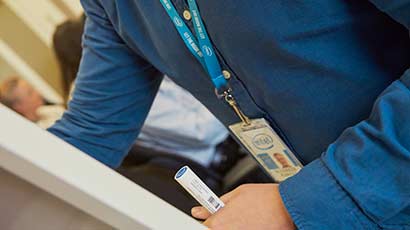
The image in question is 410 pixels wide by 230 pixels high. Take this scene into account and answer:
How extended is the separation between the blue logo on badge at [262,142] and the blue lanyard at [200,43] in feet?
0.32

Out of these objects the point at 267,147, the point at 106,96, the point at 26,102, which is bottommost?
the point at 26,102

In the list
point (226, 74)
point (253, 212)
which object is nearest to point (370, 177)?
point (253, 212)

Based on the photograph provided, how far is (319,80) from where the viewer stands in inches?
25.1

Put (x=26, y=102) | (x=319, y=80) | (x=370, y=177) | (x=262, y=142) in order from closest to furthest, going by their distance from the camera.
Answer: (x=370, y=177)
(x=319, y=80)
(x=262, y=142)
(x=26, y=102)

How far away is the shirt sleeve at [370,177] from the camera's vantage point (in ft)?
1.72

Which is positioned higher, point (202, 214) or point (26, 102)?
point (202, 214)

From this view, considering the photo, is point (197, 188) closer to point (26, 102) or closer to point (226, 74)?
point (226, 74)

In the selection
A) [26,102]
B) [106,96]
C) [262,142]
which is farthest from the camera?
[26,102]

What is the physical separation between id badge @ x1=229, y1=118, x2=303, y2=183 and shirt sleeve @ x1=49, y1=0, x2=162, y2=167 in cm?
22

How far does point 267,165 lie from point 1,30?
7.23ft

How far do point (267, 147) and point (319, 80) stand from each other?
0.17 metres

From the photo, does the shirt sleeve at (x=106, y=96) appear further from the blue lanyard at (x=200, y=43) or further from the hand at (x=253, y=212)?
the hand at (x=253, y=212)

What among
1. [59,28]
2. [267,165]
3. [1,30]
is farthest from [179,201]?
[1,30]

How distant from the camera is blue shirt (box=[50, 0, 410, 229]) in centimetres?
53
